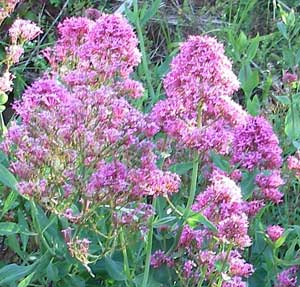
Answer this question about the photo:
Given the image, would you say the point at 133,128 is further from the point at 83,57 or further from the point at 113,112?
the point at 83,57

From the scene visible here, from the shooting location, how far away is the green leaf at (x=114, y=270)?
176 centimetres

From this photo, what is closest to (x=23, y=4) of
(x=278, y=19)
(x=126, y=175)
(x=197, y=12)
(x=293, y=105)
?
(x=197, y=12)

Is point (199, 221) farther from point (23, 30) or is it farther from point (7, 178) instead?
point (23, 30)

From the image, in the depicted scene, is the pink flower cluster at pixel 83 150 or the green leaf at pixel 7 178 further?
the green leaf at pixel 7 178

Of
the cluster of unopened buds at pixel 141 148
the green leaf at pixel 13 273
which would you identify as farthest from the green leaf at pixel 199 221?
the green leaf at pixel 13 273

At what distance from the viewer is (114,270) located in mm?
1771

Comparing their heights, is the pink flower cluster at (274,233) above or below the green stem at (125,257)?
below

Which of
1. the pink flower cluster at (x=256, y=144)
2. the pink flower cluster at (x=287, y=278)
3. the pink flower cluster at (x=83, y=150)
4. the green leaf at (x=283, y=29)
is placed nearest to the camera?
the pink flower cluster at (x=83, y=150)

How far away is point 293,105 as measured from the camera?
7.28 feet

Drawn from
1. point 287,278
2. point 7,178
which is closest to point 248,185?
point 287,278

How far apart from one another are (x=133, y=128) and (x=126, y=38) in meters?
0.24

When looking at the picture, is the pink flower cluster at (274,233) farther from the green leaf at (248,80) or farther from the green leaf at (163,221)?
the green leaf at (248,80)

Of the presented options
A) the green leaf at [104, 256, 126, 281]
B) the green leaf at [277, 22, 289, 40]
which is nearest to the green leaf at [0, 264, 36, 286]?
the green leaf at [104, 256, 126, 281]

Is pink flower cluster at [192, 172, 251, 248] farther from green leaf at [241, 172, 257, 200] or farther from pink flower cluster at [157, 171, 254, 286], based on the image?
green leaf at [241, 172, 257, 200]
